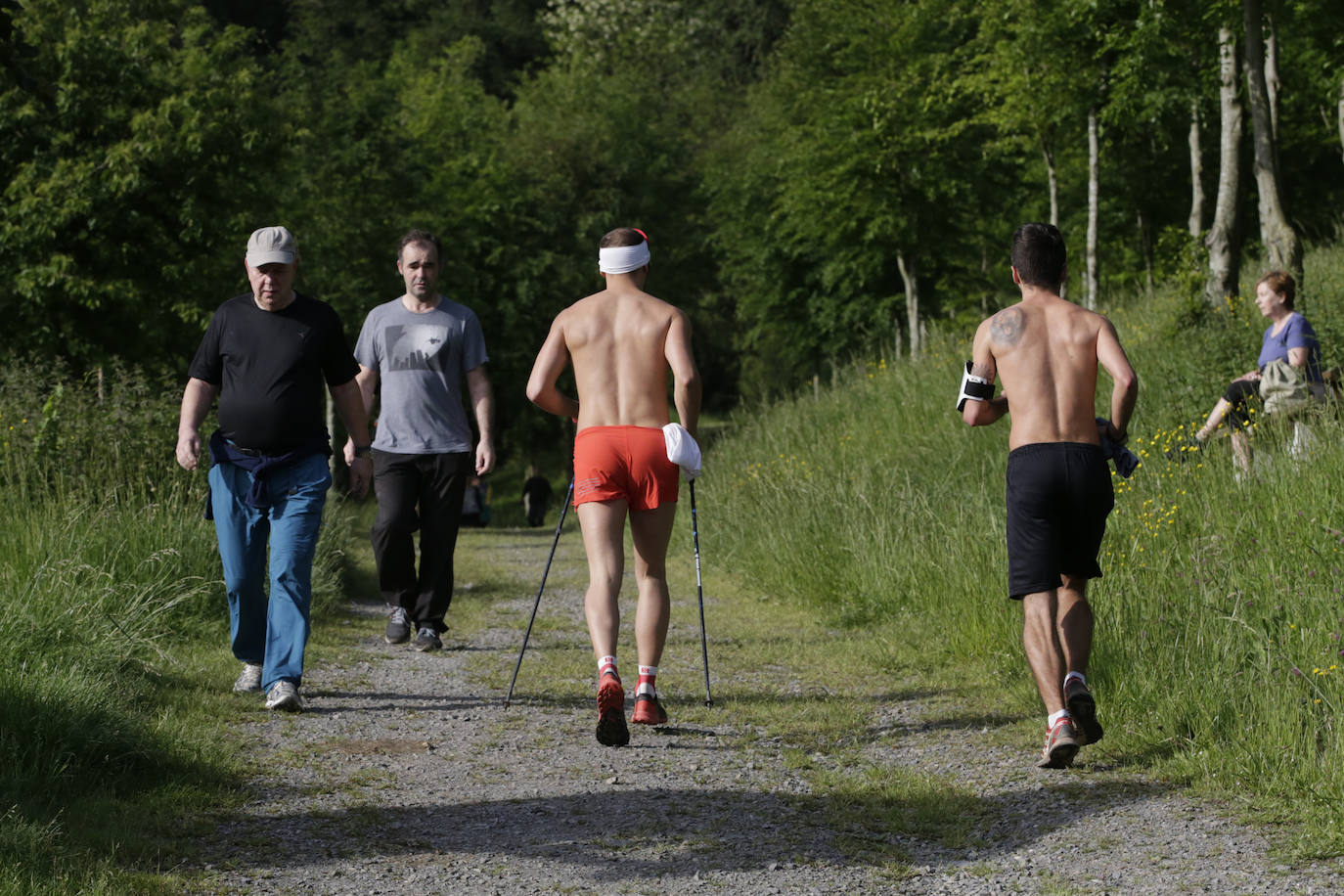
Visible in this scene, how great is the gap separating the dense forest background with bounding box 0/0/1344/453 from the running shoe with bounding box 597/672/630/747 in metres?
10.5

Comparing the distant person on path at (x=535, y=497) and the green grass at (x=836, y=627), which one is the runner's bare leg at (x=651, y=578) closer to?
the green grass at (x=836, y=627)

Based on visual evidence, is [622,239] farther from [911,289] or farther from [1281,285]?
[911,289]

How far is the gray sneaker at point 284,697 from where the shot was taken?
6.77 m

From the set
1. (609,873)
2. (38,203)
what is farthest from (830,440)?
(38,203)

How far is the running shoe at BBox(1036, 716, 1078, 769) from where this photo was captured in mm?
5473

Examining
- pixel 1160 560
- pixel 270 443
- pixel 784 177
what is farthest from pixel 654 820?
pixel 784 177

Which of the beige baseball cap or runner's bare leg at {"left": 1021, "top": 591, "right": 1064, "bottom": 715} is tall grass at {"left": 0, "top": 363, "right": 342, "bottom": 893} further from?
runner's bare leg at {"left": 1021, "top": 591, "right": 1064, "bottom": 715}

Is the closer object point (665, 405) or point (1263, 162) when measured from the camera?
point (665, 405)

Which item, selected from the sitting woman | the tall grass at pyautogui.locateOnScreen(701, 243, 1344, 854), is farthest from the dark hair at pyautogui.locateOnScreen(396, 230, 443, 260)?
the sitting woman

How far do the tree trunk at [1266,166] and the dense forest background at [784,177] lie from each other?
37mm

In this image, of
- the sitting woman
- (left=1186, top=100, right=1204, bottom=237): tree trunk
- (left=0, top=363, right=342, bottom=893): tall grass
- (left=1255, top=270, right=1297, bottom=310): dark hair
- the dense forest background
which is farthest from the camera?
(left=1186, top=100, right=1204, bottom=237): tree trunk

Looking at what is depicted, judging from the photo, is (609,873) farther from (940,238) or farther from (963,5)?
(940,238)

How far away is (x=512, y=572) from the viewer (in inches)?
581

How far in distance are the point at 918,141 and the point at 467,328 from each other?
64.3 ft
